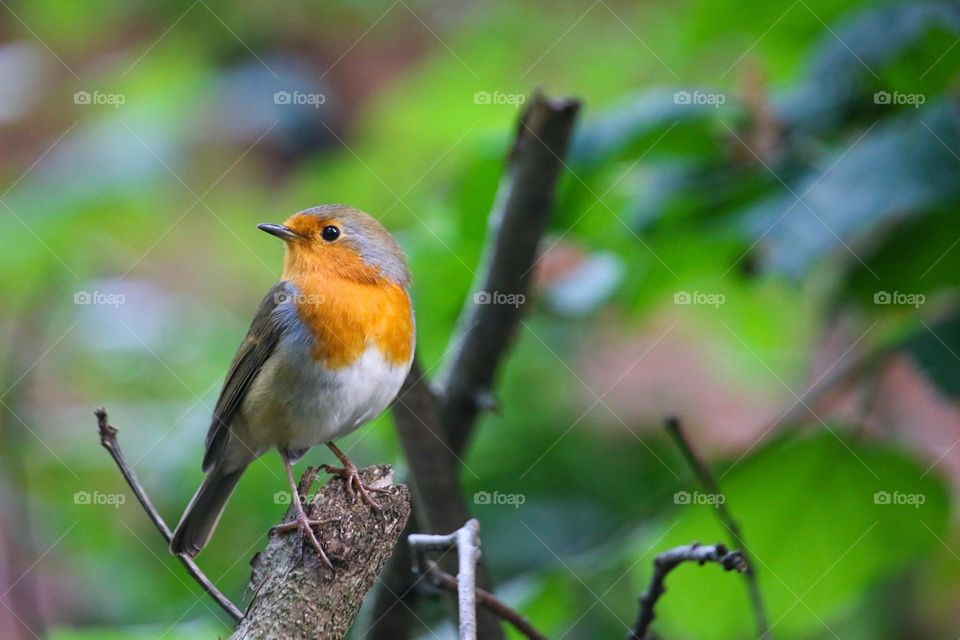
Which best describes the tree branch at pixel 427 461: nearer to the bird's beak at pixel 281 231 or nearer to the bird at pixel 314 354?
the bird at pixel 314 354

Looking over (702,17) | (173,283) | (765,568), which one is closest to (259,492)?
(765,568)

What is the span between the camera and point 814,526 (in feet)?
10.5

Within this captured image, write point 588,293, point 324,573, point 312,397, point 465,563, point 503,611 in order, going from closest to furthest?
point 465,563
point 324,573
point 503,611
point 312,397
point 588,293

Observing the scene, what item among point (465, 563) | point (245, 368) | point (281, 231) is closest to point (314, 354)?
point (245, 368)

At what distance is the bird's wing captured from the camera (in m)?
3.22

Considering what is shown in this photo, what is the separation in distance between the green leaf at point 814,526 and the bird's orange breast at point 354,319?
1013 millimetres

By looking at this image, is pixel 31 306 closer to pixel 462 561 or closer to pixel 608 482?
pixel 608 482

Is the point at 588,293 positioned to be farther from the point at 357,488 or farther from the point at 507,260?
the point at 357,488

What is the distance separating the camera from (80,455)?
15.9ft

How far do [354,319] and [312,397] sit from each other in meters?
0.26

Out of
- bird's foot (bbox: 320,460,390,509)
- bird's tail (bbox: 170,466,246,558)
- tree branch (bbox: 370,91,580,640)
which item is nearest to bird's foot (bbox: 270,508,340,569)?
bird's foot (bbox: 320,460,390,509)

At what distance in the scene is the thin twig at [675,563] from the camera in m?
1.81

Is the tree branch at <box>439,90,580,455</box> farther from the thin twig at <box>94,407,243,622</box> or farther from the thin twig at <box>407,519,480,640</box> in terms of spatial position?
the thin twig at <box>94,407,243,622</box>

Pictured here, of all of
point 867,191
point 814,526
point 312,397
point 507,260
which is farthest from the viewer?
point 507,260
